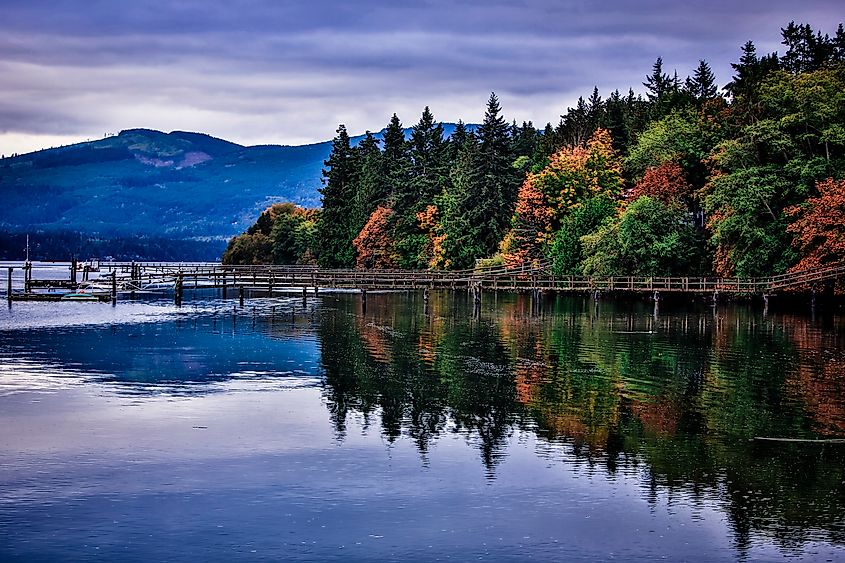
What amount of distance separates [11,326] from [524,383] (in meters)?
37.1

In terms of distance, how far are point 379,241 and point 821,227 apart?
60571 mm

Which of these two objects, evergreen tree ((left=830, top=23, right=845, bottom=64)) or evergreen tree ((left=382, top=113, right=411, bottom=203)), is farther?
evergreen tree ((left=382, top=113, right=411, bottom=203))

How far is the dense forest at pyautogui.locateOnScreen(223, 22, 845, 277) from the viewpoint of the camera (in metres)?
70.4

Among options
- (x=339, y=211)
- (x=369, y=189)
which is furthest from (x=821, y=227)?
(x=339, y=211)

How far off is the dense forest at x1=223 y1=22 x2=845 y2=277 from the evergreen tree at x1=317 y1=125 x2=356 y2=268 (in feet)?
0.71

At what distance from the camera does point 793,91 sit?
71125 millimetres

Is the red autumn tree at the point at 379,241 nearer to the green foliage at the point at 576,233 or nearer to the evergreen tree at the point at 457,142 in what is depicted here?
the evergreen tree at the point at 457,142

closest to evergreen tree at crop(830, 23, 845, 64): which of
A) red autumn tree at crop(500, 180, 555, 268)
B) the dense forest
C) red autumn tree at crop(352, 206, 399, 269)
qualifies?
the dense forest

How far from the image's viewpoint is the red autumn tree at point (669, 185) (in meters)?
84.6

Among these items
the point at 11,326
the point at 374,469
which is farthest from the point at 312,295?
the point at 374,469

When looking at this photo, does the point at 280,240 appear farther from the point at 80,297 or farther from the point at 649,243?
the point at 649,243

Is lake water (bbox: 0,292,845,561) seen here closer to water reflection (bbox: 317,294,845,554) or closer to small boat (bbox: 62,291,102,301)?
water reflection (bbox: 317,294,845,554)

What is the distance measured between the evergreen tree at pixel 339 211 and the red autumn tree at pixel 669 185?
48057 millimetres

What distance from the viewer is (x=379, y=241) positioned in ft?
387
